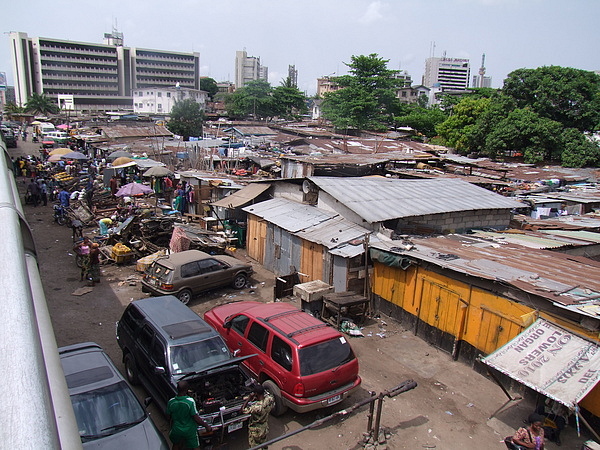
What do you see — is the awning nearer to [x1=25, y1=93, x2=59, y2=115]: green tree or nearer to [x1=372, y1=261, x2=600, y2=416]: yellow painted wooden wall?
[x1=372, y1=261, x2=600, y2=416]: yellow painted wooden wall

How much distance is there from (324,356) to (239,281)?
22.5 ft

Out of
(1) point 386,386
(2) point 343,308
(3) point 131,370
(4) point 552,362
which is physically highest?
(4) point 552,362

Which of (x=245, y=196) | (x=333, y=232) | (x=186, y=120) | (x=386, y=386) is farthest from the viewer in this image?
(x=186, y=120)

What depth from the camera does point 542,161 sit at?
32.6m

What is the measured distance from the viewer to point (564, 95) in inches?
1342

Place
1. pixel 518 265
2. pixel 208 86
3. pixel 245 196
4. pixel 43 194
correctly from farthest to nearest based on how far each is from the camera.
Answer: pixel 208 86
pixel 43 194
pixel 245 196
pixel 518 265

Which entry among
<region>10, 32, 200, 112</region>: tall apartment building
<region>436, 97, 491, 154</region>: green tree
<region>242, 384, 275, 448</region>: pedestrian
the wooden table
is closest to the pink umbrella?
the wooden table

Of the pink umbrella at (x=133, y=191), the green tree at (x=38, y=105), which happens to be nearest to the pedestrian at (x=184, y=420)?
the pink umbrella at (x=133, y=191)

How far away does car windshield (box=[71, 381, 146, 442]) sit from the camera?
20.1ft

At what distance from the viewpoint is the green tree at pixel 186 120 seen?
166 feet

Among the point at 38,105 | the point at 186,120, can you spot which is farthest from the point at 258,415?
the point at 38,105

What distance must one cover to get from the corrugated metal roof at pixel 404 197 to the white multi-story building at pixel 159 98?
8779 centimetres

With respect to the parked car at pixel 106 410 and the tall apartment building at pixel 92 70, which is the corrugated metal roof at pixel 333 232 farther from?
the tall apartment building at pixel 92 70

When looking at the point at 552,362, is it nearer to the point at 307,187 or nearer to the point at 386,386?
the point at 386,386
